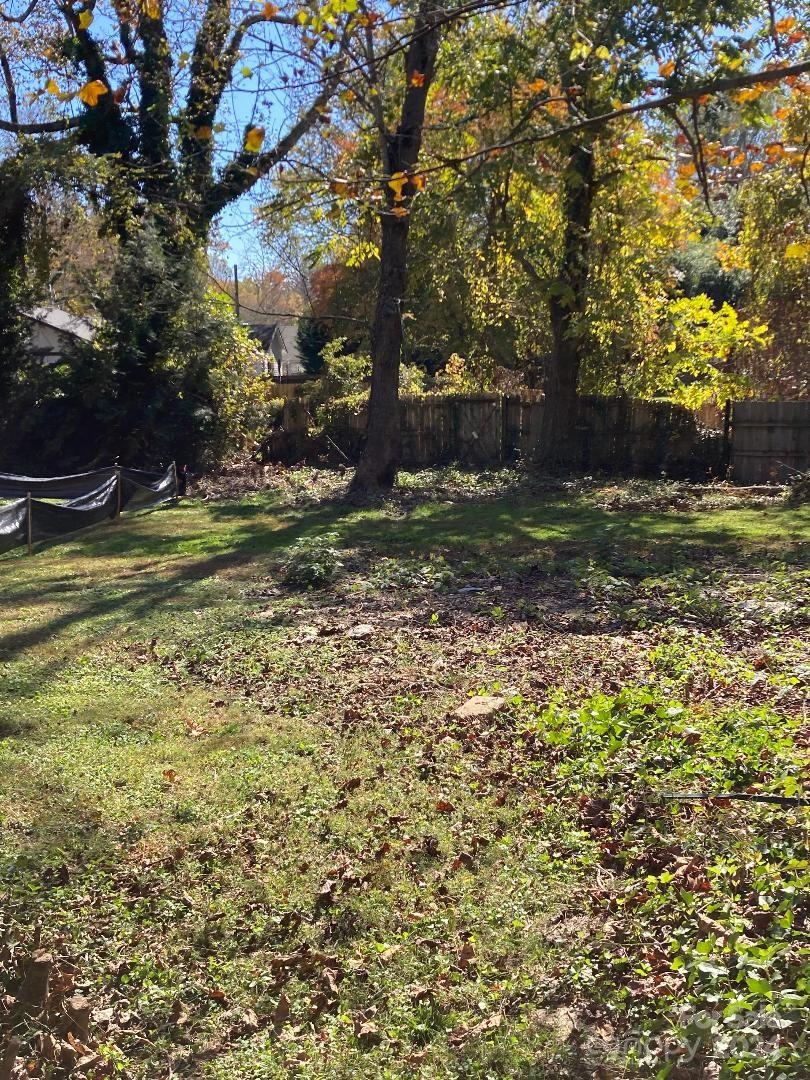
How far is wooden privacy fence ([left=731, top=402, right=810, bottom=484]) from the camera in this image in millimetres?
17797

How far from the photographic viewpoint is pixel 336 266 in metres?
36.7

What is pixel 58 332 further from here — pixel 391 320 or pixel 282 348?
pixel 282 348

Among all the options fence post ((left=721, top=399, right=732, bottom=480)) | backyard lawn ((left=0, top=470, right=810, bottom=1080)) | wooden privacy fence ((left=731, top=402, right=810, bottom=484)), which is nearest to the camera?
backyard lawn ((left=0, top=470, right=810, bottom=1080))

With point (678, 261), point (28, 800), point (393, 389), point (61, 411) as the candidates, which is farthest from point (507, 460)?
point (28, 800)

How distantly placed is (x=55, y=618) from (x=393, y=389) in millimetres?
9418

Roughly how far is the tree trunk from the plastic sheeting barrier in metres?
3.96

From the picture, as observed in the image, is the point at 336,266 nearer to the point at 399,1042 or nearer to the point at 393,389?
the point at 393,389

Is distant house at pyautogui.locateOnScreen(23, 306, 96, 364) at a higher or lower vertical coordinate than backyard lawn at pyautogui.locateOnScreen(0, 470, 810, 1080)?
higher

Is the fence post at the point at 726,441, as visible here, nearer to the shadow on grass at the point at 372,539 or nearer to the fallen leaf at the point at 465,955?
the shadow on grass at the point at 372,539

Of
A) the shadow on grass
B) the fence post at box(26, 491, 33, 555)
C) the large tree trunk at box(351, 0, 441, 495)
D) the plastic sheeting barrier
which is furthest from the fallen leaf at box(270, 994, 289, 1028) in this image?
the large tree trunk at box(351, 0, 441, 495)

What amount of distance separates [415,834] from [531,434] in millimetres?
17180

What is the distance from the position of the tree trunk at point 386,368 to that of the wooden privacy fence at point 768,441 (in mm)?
6427

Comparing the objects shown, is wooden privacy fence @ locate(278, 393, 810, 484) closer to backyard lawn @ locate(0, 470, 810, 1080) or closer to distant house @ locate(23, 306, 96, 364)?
distant house @ locate(23, 306, 96, 364)

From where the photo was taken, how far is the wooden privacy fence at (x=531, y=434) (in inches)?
754
